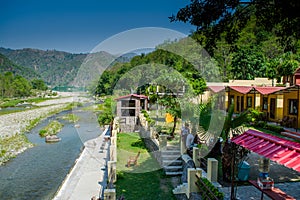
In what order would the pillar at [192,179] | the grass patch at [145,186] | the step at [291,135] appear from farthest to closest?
the step at [291,135]
the grass patch at [145,186]
the pillar at [192,179]

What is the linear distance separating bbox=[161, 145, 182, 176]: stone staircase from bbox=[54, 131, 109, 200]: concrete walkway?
224 centimetres

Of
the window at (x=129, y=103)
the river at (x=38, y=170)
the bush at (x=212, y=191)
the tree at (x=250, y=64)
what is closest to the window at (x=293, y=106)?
the window at (x=129, y=103)

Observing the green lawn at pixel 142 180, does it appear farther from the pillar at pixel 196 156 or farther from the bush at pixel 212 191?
the bush at pixel 212 191

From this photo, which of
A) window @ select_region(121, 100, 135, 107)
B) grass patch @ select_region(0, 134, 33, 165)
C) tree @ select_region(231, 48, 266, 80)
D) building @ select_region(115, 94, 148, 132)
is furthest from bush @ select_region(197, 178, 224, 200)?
tree @ select_region(231, 48, 266, 80)

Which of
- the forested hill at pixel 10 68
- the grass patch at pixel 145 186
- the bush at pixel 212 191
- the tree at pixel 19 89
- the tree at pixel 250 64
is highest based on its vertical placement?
the forested hill at pixel 10 68

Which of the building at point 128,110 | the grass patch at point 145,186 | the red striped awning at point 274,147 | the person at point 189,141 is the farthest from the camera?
the building at point 128,110

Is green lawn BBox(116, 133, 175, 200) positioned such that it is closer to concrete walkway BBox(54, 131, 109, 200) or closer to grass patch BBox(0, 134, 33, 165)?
concrete walkway BBox(54, 131, 109, 200)

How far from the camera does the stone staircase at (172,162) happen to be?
9.01 m

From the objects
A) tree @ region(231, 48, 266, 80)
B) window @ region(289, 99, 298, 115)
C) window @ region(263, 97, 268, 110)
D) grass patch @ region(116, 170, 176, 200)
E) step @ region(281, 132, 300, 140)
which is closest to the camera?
grass patch @ region(116, 170, 176, 200)

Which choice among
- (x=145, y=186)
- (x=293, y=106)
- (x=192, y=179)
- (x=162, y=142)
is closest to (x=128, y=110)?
(x=162, y=142)

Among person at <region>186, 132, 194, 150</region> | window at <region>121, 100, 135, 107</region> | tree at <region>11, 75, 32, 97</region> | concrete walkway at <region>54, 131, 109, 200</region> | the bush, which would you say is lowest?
concrete walkway at <region>54, 131, 109, 200</region>

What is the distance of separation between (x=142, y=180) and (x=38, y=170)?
7.69 m

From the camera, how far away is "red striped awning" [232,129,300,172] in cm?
443

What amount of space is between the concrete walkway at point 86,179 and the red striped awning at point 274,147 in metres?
4.98
